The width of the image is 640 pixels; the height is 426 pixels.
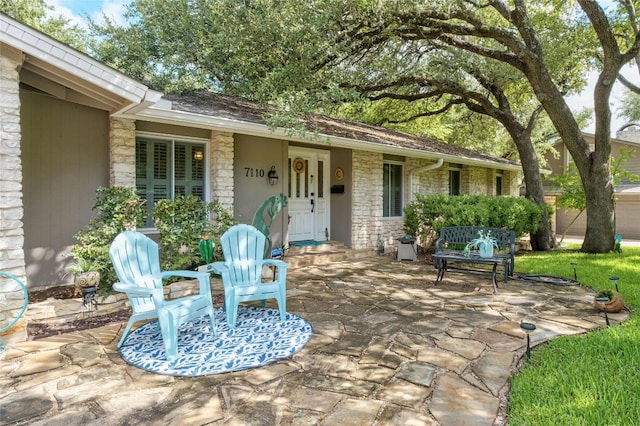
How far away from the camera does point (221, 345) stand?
351 cm

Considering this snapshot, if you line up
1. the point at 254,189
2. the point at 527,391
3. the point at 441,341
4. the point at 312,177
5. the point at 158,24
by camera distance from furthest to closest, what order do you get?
the point at 158,24, the point at 312,177, the point at 254,189, the point at 441,341, the point at 527,391

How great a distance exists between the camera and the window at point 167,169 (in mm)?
5902

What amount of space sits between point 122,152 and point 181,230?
4.54 feet

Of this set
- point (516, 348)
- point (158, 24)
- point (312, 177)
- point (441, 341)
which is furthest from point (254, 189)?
point (158, 24)

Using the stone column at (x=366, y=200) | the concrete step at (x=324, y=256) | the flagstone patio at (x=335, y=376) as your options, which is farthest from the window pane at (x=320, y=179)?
the flagstone patio at (x=335, y=376)

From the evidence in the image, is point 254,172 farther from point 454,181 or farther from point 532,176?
point 532,176

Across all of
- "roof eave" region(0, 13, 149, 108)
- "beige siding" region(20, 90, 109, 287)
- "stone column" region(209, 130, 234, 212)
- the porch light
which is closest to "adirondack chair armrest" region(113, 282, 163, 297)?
"roof eave" region(0, 13, 149, 108)

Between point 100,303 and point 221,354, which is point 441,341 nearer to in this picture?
point 221,354

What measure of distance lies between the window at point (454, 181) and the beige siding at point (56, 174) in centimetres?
956

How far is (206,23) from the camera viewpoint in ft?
33.3

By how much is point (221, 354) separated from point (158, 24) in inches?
426

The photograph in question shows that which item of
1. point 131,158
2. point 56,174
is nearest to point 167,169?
point 131,158

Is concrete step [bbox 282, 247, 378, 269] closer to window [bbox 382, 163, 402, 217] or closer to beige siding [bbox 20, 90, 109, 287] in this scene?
window [bbox 382, 163, 402, 217]

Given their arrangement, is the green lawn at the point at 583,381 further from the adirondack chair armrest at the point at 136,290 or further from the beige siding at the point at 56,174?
the beige siding at the point at 56,174
